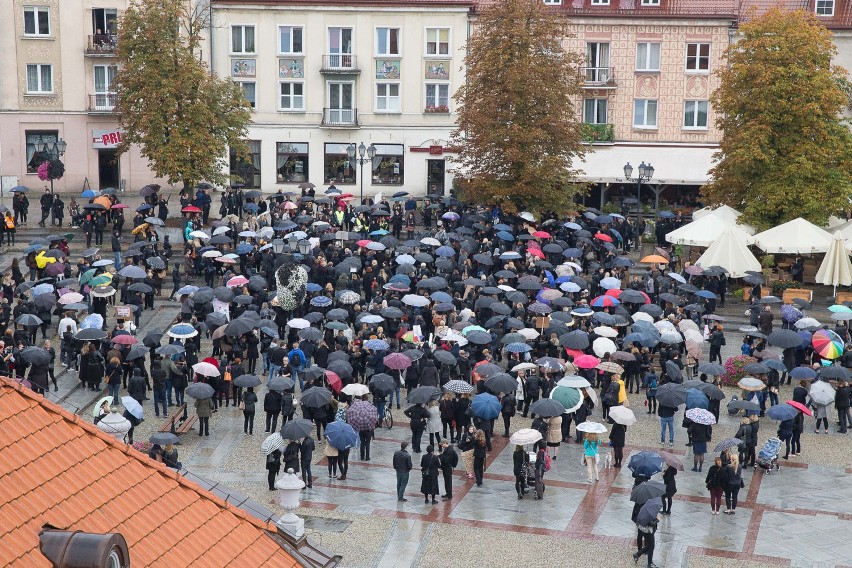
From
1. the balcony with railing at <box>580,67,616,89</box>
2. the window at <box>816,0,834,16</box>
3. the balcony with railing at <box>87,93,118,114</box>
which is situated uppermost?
the window at <box>816,0,834,16</box>

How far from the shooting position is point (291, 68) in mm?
61188

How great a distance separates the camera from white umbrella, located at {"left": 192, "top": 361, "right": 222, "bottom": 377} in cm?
2919

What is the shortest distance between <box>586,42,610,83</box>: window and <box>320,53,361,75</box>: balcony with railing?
10815 mm

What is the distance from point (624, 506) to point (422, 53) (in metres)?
39.4

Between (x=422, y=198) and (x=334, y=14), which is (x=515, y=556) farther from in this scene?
(x=334, y=14)

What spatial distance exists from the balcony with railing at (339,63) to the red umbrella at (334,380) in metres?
33.5

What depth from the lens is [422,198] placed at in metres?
58.7

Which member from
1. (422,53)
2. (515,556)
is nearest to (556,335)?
(515,556)

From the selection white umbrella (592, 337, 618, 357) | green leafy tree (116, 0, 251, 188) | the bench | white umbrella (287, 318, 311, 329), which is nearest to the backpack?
white umbrella (592, 337, 618, 357)

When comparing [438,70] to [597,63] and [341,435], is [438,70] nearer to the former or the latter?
[597,63]

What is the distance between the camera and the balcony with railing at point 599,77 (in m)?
60.1

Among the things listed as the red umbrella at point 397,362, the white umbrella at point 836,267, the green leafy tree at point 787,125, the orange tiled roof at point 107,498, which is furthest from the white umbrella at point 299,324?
the orange tiled roof at point 107,498

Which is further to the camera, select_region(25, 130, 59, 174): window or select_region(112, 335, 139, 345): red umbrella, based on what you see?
select_region(25, 130, 59, 174): window

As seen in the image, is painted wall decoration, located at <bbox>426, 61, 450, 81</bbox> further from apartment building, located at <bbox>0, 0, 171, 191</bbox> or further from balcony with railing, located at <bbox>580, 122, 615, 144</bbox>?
apartment building, located at <bbox>0, 0, 171, 191</bbox>
